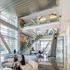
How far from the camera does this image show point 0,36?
8.09 feet

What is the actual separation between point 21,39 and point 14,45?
384 millimetres

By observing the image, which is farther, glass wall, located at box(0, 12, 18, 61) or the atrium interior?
glass wall, located at box(0, 12, 18, 61)

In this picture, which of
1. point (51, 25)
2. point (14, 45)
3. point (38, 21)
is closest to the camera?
point (14, 45)

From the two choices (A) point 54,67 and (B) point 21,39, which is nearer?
(A) point 54,67

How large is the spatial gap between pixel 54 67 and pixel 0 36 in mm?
1398

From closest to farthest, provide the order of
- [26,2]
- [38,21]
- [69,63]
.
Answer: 1. [69,63]
2. [26,2]
3. [38,21]

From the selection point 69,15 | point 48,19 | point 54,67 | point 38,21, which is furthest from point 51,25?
point 69,15

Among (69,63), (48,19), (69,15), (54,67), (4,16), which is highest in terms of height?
(48,19)

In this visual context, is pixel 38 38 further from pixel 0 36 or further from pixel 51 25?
pixel 0 36

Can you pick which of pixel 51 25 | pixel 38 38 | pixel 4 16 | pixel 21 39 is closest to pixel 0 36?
pixel 4 16

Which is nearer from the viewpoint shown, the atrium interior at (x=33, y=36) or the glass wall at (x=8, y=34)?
the atrium interior at (x=33, y=36)

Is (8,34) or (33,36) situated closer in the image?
(8,34)

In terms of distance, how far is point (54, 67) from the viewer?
197 centimetres

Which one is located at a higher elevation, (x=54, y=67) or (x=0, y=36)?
(x=0, y=36)
